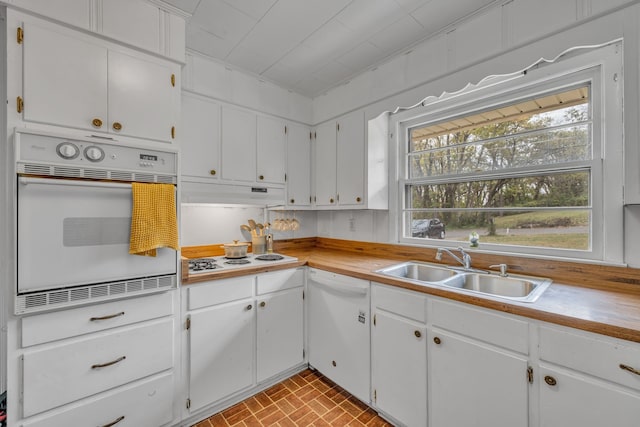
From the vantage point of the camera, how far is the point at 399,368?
64.7 inches

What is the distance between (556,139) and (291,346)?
2.32 meters

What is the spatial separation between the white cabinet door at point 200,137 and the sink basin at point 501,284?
6.12ft

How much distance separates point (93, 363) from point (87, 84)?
1.41m

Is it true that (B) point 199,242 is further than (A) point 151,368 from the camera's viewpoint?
Yes

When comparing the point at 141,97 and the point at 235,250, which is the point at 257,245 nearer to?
the point at 235,250

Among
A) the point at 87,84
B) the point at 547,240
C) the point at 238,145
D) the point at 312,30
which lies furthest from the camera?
the point at 238,145

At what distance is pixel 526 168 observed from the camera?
5.93 feet

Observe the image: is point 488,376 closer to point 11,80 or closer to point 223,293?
point 223,293

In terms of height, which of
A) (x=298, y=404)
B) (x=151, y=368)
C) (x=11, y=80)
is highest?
(x=11, y=80)

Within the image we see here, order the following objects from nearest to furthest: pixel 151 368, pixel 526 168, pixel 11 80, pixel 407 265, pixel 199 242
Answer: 1. pixel 11 80
2. pixel 151 368
3. pixel 526 168
4. pixel 407 265
5. pixel 199 242

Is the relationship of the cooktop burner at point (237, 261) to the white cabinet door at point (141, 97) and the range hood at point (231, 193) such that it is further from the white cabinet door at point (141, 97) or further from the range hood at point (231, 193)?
the white cabinet door at point (141, 97)

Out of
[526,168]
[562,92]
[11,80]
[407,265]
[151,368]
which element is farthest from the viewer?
[407,265]

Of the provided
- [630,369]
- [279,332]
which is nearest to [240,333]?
[279,332]

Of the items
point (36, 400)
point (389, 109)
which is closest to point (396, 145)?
point (389, 109)
